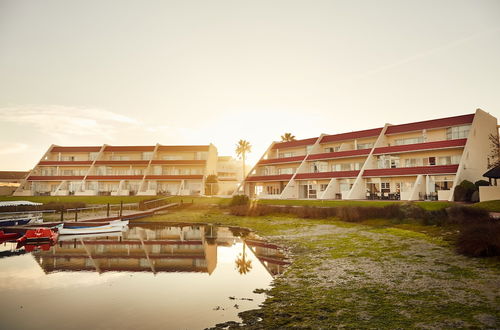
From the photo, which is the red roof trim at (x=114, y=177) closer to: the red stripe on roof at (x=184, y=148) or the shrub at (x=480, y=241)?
the red stripe on roof at (x=184, y=148)

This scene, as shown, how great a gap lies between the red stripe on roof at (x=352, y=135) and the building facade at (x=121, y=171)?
27.1 m

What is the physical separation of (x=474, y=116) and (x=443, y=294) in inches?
1551

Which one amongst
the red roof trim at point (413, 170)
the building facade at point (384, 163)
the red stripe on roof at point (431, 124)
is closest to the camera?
the red roof trim at point (413, 170)

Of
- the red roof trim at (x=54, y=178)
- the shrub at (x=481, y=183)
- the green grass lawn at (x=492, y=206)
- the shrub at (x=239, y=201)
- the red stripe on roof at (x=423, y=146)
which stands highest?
the red stripe on roof at (x=423, y=146)

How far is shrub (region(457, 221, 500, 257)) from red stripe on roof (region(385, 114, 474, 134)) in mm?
30673

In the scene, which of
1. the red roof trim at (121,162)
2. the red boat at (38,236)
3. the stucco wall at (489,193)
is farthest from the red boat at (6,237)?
the red roof trim at (121,162)

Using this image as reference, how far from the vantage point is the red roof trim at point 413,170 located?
39.8 m

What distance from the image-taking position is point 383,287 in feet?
39.1

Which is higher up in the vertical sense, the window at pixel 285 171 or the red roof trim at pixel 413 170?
the window at pixel 285 171

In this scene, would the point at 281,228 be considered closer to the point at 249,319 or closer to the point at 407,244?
the point at 407,244

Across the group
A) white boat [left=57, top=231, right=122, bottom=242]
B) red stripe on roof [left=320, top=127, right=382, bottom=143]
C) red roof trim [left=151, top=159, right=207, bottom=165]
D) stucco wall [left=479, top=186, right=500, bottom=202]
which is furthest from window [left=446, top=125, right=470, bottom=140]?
red roof trim [left=151, top=159, right=207, bottom=165]

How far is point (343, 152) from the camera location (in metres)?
53.3

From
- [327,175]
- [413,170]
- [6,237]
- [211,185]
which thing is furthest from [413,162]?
[6,237]

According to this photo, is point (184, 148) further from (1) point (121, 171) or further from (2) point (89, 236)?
(2) point (89, 236)
